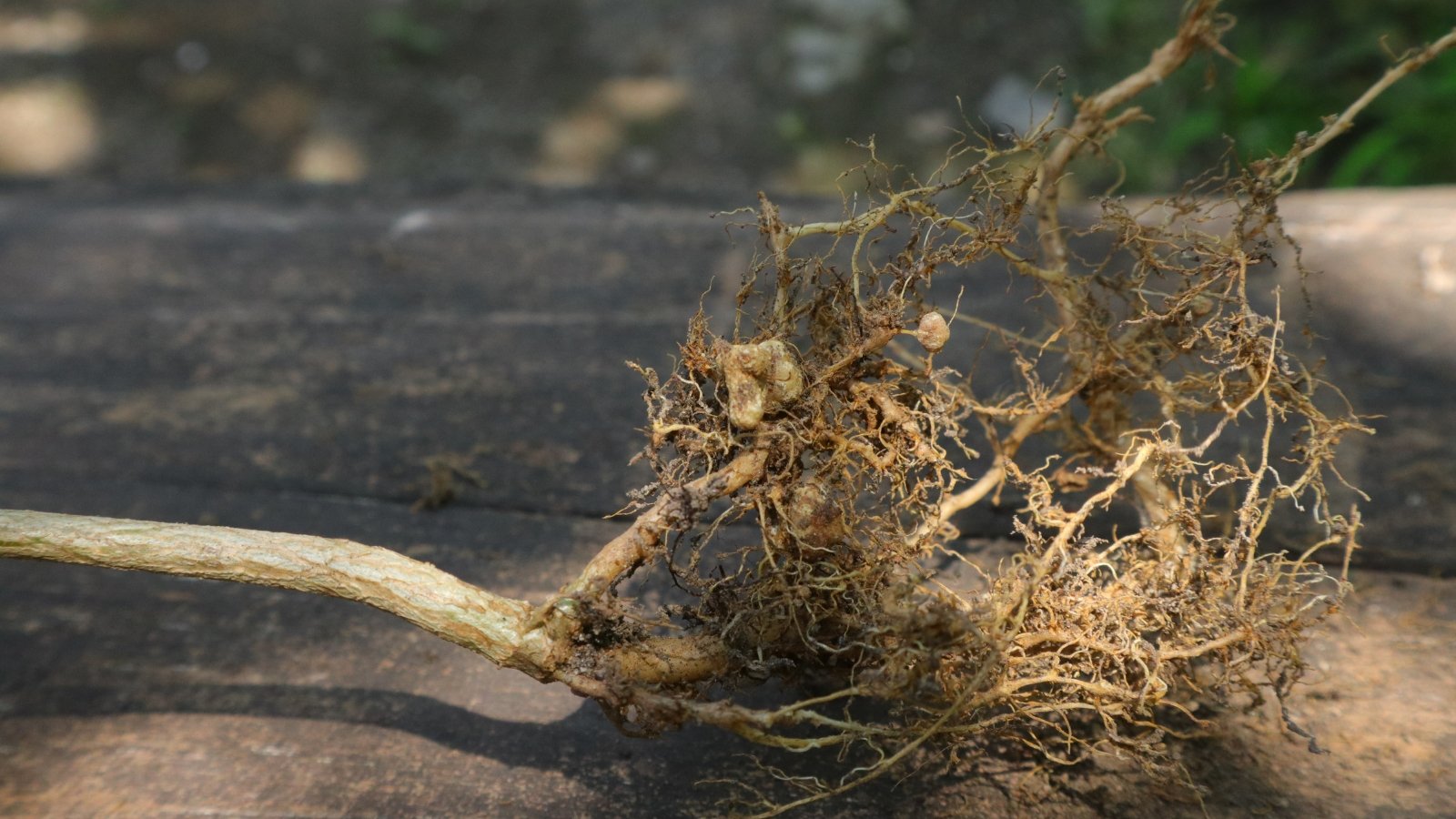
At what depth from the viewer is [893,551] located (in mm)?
1073

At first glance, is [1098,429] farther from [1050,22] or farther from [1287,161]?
[1050,22]

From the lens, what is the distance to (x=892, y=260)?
112cm

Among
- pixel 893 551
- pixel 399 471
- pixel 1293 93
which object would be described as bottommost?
pixel 893 551

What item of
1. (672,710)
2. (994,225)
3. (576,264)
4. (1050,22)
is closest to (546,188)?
(576,264)

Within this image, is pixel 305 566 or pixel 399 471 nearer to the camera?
pixel 305 566

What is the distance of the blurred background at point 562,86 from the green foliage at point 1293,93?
0.01 metres

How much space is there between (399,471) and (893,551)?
0.94m

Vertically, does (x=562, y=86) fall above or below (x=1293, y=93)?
above

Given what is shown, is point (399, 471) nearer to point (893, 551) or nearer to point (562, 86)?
point (893, 551)

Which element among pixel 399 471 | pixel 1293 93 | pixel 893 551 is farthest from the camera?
pixel 1293 93

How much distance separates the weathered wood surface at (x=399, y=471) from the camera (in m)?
1.17

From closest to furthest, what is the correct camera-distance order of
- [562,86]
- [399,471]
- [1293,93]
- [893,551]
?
[893,551], [399,471], [1293,93], [562,86]

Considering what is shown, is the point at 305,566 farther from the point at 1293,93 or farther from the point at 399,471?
the point at 1293,93

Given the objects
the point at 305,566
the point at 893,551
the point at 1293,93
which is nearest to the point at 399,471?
the point at 305,566
